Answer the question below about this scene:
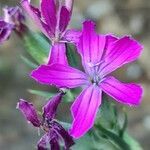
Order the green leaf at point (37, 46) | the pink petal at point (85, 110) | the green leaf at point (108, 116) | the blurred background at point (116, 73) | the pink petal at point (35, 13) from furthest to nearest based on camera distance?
the blurred background at point (116, 73) < the green leaf at point (37, 46) < the green leaf at point (108, 116) < the pink petal at point (35, 13) < the pink petal at point (85, 110)

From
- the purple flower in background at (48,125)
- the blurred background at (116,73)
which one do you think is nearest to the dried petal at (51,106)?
the purple flower in background at (48,125)

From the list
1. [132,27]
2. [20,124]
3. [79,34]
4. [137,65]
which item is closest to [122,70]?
[137,65]

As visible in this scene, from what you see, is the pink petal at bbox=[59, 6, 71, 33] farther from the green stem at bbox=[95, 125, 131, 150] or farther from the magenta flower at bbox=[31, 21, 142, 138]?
the green stem at bbox=[95, 125, 131, 150]

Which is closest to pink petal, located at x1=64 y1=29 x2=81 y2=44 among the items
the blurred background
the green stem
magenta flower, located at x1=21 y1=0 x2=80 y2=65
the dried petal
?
magenta flower, located at x1=21 y1=0 x2=80 y2=65

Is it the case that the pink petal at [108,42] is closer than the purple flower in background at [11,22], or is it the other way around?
the pink petal at [108,42]

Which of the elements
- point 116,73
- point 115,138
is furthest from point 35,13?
point 116,73

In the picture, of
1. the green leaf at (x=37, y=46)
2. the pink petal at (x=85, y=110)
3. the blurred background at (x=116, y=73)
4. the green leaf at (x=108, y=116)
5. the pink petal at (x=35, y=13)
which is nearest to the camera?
the pink petal at (x=85, y=110)

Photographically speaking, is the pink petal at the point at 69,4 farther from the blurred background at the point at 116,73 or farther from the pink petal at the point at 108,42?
the blurred background at the point at 116,73
